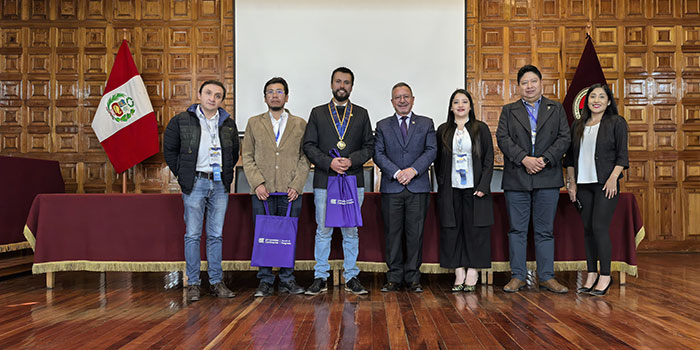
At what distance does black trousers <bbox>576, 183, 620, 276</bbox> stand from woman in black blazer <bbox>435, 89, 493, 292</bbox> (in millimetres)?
647

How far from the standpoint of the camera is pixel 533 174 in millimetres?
3398

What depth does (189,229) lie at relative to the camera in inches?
130

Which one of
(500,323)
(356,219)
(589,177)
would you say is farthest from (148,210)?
(589,177)

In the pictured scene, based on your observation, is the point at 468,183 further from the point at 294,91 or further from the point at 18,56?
the point at 18,56

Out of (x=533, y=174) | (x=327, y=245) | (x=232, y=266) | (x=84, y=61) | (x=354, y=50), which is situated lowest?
(x=232, y=266)

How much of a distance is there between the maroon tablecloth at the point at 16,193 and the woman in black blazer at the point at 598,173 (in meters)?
4.67

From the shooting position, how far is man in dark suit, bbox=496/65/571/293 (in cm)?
339

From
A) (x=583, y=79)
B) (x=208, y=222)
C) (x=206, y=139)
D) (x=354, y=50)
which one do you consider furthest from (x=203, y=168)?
(x=583, y=79)

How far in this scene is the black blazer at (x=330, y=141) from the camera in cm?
336

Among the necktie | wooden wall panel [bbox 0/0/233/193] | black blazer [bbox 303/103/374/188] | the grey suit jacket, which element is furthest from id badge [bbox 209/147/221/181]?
wooden wall panel [bbox 0/0/233/193]

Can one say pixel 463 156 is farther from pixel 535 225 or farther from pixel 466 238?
pixel 535 225

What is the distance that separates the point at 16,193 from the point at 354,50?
3.88 metres

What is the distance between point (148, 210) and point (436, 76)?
378 cm

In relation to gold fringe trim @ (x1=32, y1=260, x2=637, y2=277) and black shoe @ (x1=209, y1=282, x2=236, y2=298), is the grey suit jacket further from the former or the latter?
black shoe @ (x1=209, y1=282, x2=236, y2=298)
